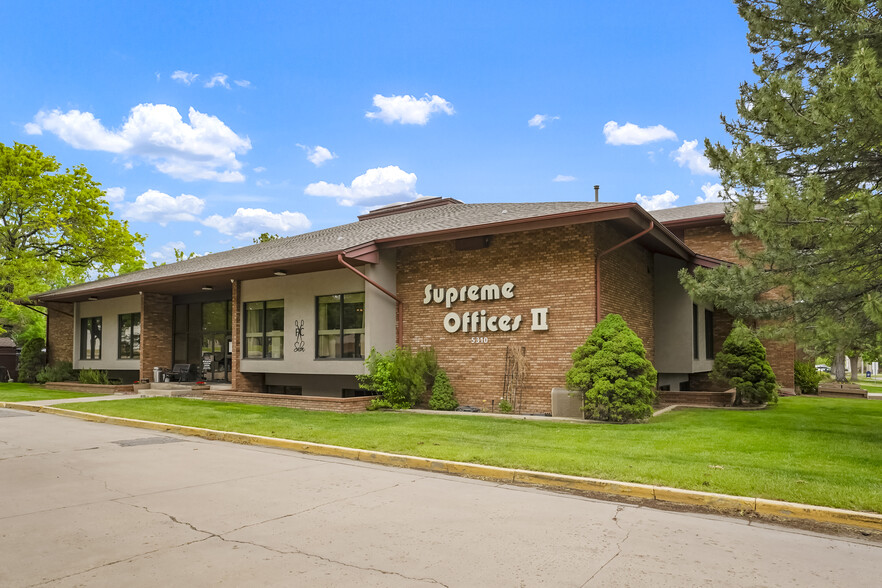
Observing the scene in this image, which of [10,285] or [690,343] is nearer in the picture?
[690,343]

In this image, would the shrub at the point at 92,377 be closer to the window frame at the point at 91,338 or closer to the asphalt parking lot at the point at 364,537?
the window frame at the point at 91,338

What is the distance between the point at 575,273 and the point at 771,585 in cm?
1047

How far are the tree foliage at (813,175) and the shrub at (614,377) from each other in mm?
2080

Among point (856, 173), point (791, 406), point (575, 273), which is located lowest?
point (791, 406)

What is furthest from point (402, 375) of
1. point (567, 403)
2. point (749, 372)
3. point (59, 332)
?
point (59, 332)

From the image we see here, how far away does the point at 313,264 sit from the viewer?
17.4 m

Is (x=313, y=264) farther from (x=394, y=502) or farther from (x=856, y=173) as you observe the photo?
(x=856, y=173)

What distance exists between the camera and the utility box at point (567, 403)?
13750 mm

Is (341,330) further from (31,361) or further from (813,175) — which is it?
(31,361)

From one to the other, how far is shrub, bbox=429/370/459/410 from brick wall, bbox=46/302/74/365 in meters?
21.2

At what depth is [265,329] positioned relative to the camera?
1977 centimetres

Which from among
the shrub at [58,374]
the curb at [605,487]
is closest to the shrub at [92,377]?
the shrub at [58,374]

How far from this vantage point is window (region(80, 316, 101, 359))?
2698cm

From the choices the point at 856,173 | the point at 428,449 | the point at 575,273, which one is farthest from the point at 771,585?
the point at 575,273
